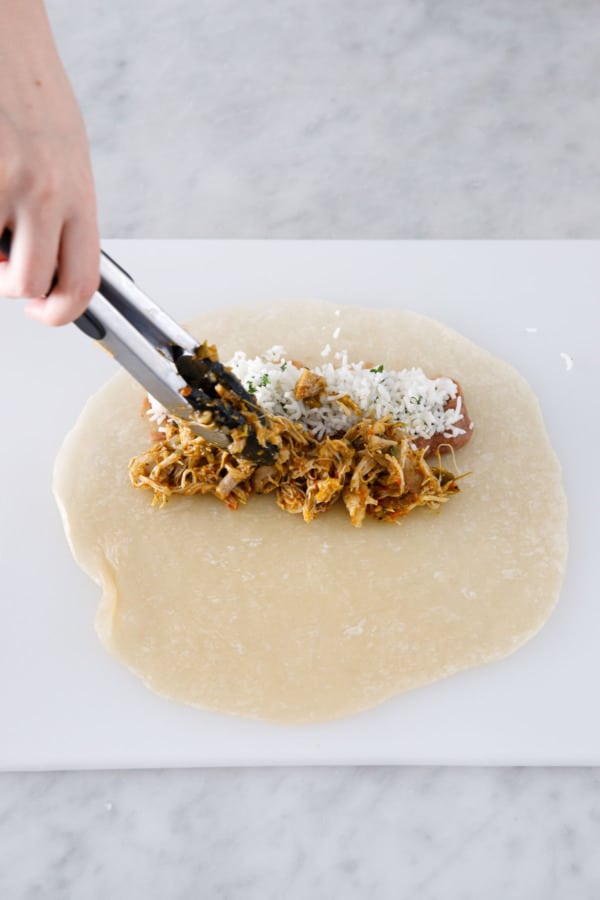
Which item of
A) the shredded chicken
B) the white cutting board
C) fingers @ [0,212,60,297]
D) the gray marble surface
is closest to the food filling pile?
the shredded chicken

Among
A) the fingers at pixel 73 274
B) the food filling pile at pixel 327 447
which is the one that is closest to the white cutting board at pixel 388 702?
the food filling pile at pixel 327 447

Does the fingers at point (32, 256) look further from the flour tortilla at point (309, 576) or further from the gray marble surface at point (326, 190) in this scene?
the gray marble surface at point (326, 190)

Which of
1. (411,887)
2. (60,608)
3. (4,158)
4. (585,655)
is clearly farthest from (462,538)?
(4,158)

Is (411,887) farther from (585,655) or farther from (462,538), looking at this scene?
(462,538)

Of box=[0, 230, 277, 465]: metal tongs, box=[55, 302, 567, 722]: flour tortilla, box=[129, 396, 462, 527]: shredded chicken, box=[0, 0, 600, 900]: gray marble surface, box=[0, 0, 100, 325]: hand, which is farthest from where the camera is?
box=[129, 396, 462, 527]: shredded chicken

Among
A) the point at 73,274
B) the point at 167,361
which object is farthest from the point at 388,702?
the point at 73,274

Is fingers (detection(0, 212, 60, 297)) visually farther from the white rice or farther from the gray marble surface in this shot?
the gray marble surface
